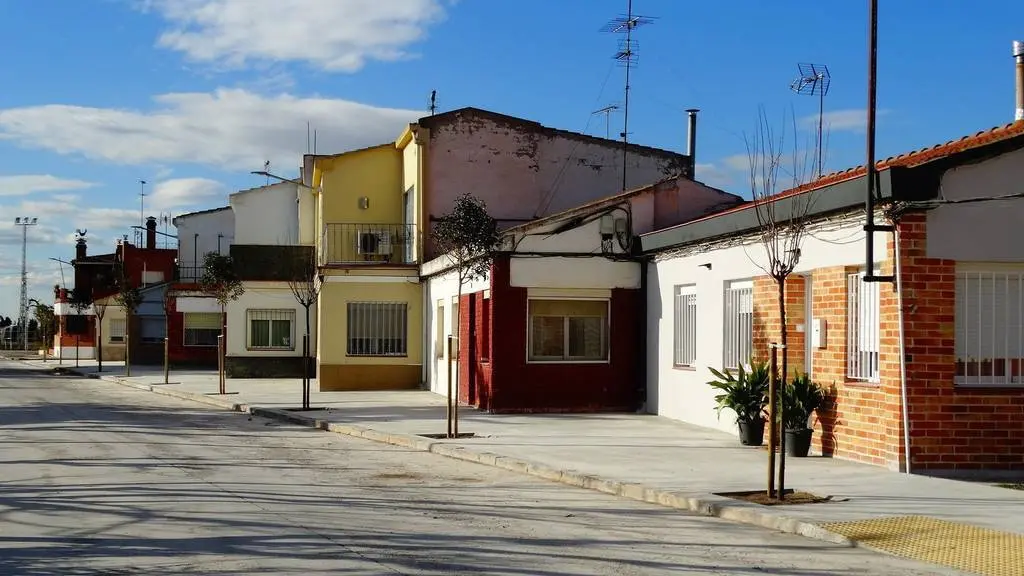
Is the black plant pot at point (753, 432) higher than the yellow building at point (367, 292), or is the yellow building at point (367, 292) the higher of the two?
the yellow building at point (367, 292)

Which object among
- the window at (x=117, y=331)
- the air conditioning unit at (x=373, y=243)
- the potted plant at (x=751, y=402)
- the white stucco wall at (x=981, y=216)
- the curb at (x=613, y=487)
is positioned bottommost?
the curb at (x=613, y=487)

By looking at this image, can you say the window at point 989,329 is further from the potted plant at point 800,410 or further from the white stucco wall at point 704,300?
the potted plant at point 800,410

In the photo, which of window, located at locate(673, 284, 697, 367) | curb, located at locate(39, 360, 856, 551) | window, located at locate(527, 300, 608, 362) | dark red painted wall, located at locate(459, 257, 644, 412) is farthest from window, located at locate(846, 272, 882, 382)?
window, located at locate(527, 300, 608, 362)

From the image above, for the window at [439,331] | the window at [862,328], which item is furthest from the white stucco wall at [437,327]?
the window at [862,328]

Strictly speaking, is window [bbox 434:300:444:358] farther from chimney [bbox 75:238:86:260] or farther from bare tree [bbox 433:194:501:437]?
chimney [bbox 75:238:86:260]

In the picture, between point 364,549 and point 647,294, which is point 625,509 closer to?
point 364,549

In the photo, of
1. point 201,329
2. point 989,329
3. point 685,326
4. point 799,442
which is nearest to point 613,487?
point 799,442

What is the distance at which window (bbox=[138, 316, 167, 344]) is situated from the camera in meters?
53.3

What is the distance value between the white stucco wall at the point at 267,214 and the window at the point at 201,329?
3.78 m

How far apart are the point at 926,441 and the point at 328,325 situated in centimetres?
1936

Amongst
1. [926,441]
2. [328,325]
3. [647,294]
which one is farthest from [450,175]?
[926,441]

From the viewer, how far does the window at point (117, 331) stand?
54688mm

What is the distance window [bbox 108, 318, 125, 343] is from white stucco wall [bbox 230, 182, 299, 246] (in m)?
11.5

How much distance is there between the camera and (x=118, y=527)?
9242 mm
